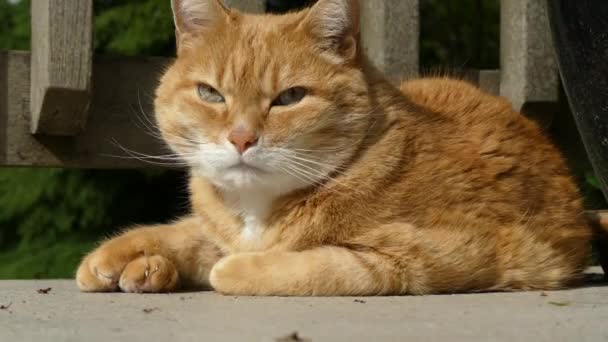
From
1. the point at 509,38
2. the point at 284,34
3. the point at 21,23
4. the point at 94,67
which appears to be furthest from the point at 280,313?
the point at 21,23

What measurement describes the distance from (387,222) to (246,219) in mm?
393

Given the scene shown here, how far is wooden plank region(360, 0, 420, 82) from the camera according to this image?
3.16 m

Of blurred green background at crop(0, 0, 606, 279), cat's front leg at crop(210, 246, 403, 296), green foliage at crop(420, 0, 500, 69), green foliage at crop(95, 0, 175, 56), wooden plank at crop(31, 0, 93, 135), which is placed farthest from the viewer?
green foliage at crop(420, 0, 500, 69)

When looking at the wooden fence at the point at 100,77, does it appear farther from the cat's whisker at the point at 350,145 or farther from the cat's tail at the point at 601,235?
the cat's whisker at the point at 350,145

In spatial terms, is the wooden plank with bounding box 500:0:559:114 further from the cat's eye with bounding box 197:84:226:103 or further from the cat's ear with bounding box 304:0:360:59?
the cat's eye with bounding box 197:84:226:103

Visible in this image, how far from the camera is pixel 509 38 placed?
11.0 feet

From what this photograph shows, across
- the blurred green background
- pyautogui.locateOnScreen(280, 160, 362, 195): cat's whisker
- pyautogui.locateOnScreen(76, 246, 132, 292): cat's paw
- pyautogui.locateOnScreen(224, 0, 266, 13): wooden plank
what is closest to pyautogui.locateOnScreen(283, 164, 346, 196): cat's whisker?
pyautogui.locateOnScreen(280, 160, 362, 195): cat's whisker

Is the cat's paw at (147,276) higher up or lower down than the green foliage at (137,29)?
lower down

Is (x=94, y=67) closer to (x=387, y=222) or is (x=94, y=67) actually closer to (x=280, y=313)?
(x=387, y=222)

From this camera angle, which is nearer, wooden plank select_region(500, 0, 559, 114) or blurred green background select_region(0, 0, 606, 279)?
wooden plank select_region(500, 0, 559, 114)

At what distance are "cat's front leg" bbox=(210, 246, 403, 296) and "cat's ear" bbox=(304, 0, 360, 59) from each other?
1.88 ft

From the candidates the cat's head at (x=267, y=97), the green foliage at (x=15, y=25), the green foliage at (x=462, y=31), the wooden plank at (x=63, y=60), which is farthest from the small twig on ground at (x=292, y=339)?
the green foliage at (x=462, y=31)

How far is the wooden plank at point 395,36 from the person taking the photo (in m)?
3.16

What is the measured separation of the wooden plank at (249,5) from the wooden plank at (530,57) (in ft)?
2.83
